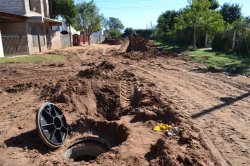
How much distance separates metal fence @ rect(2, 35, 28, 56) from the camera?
835 inches

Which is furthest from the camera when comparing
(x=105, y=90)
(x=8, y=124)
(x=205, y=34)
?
(x=205, y=34)

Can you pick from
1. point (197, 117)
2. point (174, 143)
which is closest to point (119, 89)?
point (197, 117)

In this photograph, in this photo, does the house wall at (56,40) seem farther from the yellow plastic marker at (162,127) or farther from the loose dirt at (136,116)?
the yellow plastic marker at (162,127)

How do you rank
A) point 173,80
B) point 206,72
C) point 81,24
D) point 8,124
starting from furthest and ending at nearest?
point 81,24
point 206,72
point 173,80
point 8,124

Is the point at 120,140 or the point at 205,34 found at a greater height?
the point at 205,34

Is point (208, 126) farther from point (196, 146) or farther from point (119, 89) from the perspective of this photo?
point (119, 89)

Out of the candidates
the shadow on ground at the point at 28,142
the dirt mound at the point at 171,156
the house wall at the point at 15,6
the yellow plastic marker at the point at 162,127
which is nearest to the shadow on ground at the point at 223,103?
the yellow plastic marker at the point at 162,127

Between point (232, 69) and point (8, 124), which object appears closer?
point (8, 124)

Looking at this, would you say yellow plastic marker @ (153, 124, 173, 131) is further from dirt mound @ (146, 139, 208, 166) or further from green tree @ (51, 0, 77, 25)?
green tree @ (51, 0, 77, 25)

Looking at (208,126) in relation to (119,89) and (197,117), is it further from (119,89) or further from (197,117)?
(119,89)

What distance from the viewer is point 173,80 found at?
1157cm

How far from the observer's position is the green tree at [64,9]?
4106 centimetres

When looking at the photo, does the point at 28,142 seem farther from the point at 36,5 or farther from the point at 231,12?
the point at 231,12

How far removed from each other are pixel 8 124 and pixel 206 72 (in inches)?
374
